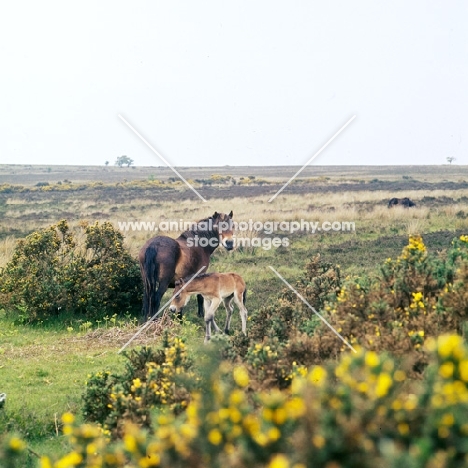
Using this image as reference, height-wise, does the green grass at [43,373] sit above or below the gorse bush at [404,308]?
below

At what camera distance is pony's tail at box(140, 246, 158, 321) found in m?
12.4

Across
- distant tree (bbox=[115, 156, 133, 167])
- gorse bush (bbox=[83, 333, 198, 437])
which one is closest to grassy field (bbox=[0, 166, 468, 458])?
gorse bush (bbox=[83, 333, 198, 437])

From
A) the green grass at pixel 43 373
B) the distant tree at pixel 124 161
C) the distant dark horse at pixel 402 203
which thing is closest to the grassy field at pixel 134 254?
the green grass at pixel 43 373

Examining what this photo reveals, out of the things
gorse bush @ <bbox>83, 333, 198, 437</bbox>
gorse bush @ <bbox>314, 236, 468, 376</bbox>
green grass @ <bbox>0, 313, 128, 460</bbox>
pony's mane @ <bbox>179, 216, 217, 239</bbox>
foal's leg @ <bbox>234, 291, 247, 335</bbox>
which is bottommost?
green grass @ <bbox>0, 313, 128, 460</bbox>

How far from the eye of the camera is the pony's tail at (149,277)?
12352 mm

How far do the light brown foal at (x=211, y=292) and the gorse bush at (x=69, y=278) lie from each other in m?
2.33

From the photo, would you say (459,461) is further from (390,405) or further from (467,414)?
(390,405)

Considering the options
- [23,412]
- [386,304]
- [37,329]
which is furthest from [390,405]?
[37,329]

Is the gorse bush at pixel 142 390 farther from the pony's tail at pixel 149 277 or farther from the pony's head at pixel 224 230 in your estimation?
the pony's head at pixel 224 230

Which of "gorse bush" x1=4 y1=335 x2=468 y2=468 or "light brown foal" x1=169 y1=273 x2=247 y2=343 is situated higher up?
"gorse bush" x1=4 y1=335 x2=468 y2=468

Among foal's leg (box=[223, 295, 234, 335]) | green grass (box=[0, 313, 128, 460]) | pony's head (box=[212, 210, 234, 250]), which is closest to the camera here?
green grass (box=[0, 313, 128, 460])

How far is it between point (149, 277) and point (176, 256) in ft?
2.61

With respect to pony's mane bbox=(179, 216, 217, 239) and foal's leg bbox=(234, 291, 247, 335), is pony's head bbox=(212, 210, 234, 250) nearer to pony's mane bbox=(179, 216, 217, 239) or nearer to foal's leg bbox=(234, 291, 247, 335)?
pony's mane bbox=(179, 216, 217, 239)

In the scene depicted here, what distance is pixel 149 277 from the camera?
40.6 ft
